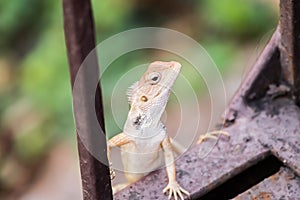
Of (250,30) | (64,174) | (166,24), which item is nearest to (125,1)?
(166,24)

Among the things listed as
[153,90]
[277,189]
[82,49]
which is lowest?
[277,189]

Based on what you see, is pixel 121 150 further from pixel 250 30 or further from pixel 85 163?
pixel 250 30

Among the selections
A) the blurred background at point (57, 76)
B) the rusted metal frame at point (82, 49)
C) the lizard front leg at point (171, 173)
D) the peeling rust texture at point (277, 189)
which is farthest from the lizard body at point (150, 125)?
the blurred background at point (57, 76)

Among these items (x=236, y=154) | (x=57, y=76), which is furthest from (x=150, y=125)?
(x=57, y=76)

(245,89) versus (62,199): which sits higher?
(245,89)

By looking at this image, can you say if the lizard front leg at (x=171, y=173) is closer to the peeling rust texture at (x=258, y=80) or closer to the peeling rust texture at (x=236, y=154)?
the peeling rust texture at (x=236, y=154)

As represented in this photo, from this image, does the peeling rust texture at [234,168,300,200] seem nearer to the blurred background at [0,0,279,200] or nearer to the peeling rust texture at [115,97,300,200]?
the peeling rust texture at [115,97,300,200]

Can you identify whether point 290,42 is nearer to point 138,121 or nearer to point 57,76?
point 138,121
